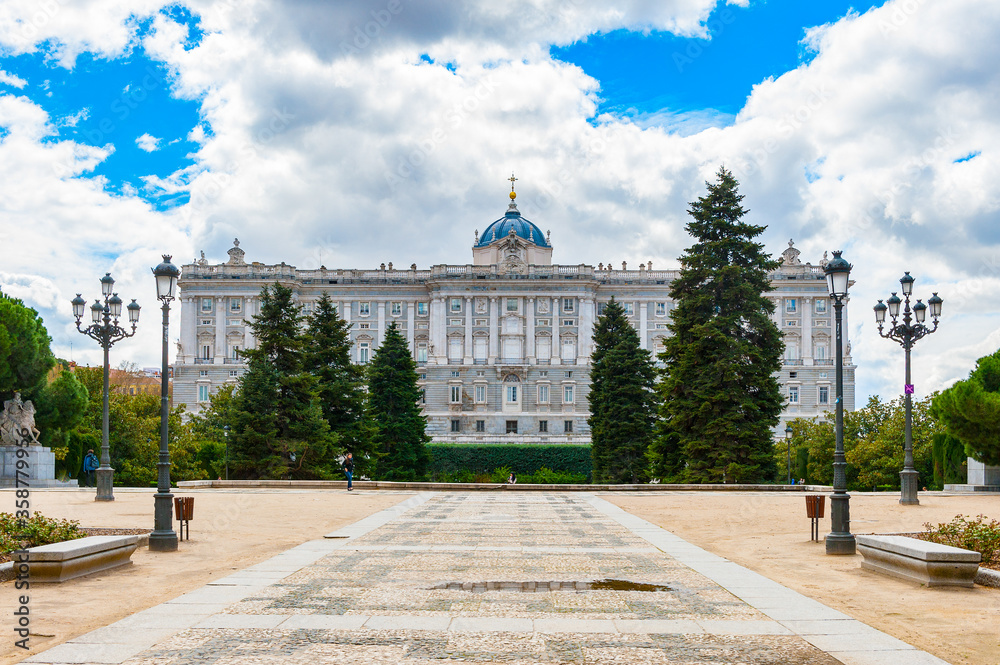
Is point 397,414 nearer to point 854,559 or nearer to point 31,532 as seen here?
point 31,532

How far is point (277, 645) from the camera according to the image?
756cm

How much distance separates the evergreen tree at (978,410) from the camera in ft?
104

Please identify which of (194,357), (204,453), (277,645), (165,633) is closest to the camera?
(277,645)

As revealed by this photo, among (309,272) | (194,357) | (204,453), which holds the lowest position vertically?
(204,453)

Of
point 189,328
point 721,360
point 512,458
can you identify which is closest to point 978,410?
point 721,360

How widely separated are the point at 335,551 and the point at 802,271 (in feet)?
306

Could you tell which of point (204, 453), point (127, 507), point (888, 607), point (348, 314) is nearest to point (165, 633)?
point (888, 607)

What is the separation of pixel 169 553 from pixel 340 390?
32432 mm

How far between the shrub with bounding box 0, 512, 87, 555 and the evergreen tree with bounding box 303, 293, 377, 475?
32.7 metres

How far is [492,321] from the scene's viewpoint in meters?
97.4

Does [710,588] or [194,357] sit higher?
[194,357]

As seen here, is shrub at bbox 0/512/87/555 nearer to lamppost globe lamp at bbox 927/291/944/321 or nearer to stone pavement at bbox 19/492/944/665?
stone pavement at bbox 19/492/944/665

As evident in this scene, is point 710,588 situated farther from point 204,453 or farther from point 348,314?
point 348,314

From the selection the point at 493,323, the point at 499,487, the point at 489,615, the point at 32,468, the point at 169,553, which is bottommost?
the point at 499,487
